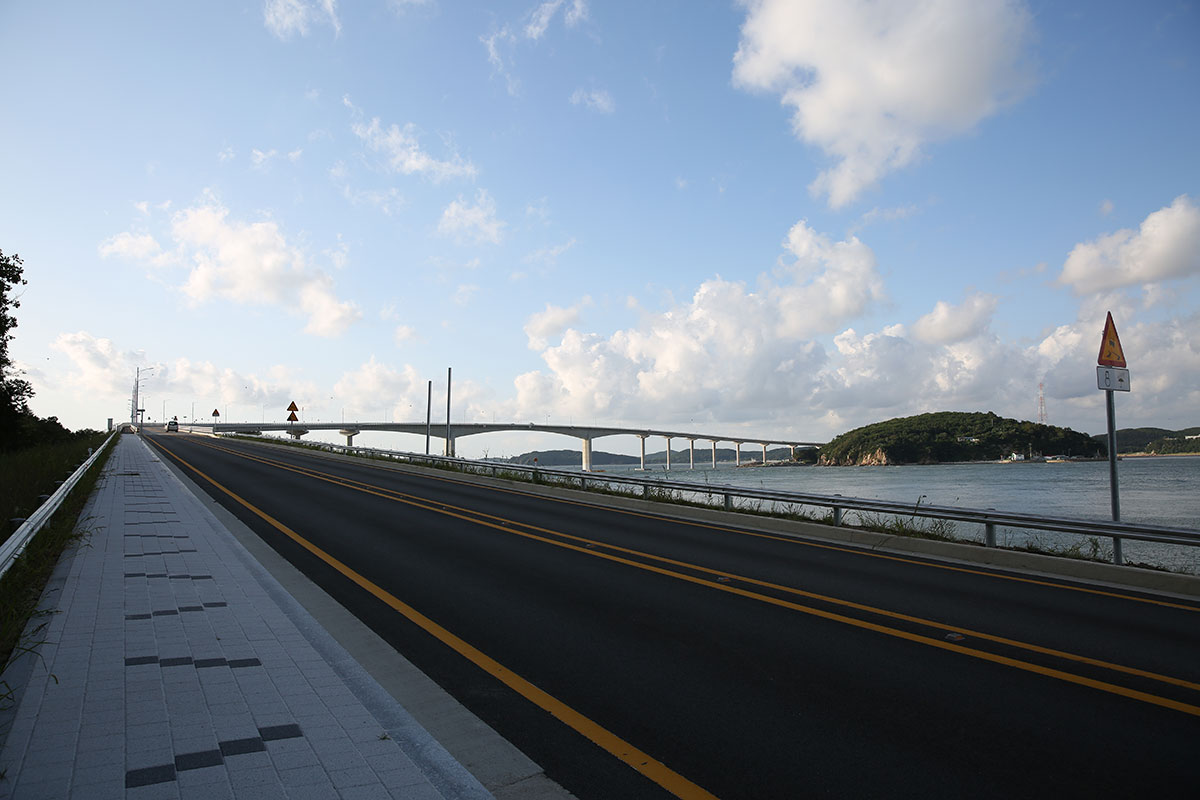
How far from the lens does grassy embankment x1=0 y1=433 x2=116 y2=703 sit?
216 inches

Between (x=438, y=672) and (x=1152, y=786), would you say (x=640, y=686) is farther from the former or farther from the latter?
(x=1152, y=786)

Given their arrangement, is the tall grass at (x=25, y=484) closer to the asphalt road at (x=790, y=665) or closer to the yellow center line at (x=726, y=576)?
the asphalt road at (x=790, y=665)

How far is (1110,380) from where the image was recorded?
10266 mm

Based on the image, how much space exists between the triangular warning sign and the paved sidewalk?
1080cm

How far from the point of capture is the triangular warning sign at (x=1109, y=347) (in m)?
10.2

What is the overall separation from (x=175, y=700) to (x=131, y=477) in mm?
19582

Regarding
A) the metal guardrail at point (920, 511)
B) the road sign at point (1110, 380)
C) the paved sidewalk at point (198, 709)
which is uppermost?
the road sign at point (1110, 380)

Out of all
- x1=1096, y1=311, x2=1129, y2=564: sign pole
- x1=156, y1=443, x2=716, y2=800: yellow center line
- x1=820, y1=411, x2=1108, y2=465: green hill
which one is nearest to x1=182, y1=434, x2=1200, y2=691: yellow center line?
x1=156, y1=443, x2=716, y2=800: yellow center line

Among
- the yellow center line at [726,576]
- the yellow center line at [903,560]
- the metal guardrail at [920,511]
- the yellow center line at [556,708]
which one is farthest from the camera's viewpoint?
the metal guardrail at [920,511]

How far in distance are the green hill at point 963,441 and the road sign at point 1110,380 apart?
105767 millimetres

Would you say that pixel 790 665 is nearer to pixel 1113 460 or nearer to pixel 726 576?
pixel 726 576

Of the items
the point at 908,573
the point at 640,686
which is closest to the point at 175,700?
the point at 640,686

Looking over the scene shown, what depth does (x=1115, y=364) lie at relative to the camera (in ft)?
33.9

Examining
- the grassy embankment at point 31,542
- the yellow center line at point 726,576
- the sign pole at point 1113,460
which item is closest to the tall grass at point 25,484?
the grassy embankment at point 31,542
